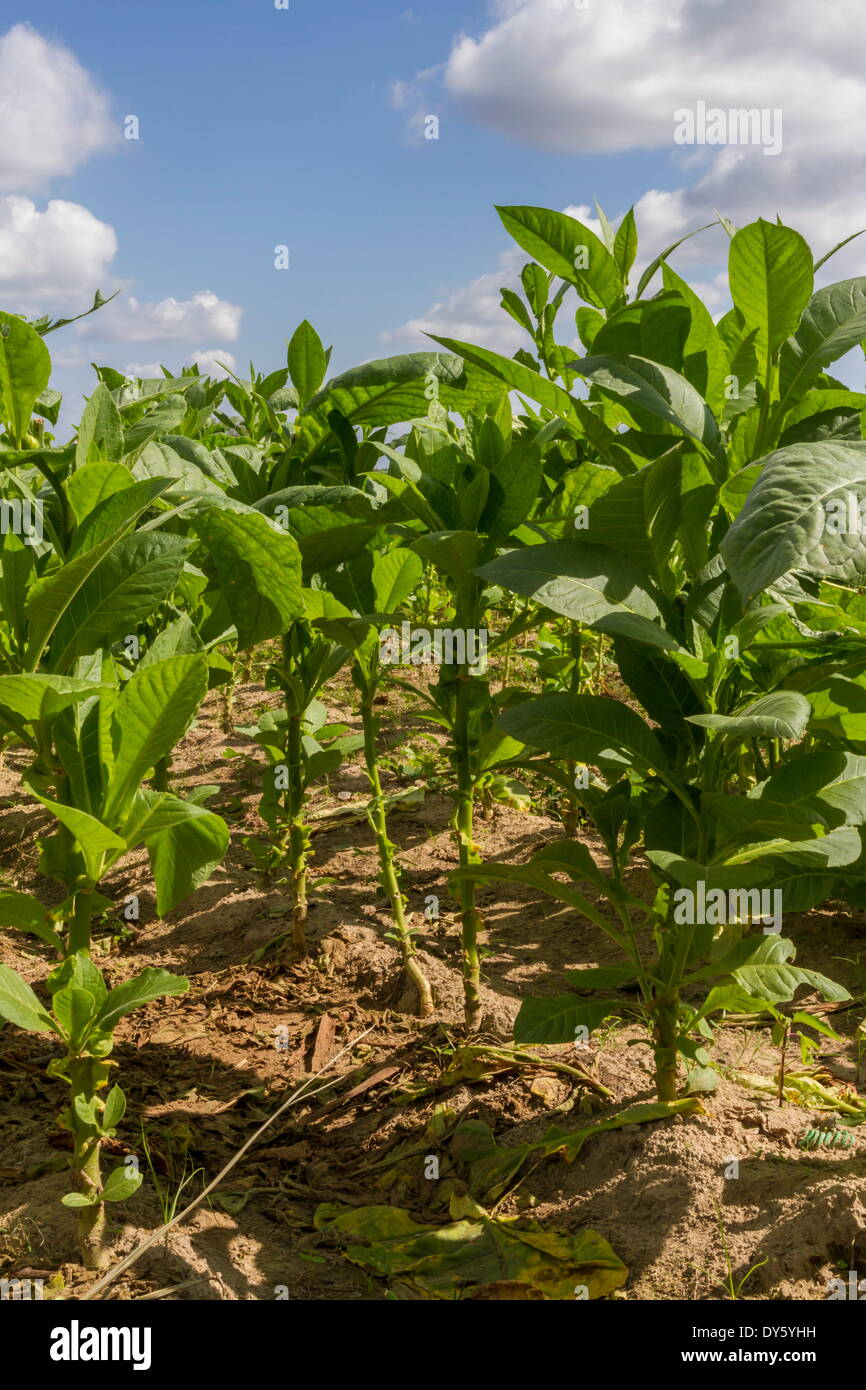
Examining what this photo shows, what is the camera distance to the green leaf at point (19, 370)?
5.85ft

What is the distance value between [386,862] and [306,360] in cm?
148

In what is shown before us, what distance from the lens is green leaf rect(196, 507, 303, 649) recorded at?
179 cm

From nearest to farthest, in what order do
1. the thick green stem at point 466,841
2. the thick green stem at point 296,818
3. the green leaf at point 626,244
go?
the green leaf at point 626,244 < the thick green stem at point 466,841 < the thick green stem at point 296,818

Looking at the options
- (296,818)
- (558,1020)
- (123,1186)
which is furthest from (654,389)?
(296,818)

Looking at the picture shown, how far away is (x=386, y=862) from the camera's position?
299 centimetres

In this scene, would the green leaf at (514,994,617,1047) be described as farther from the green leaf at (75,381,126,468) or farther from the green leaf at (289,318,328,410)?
the green leaf at (289,318,328,410)

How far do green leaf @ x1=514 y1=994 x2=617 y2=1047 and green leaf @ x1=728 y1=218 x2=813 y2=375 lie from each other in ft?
4.35

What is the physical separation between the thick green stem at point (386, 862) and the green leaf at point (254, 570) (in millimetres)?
959

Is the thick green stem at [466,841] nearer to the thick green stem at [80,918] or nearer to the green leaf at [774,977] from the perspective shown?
the green leaf at [774,977]

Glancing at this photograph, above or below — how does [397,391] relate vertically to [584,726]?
above

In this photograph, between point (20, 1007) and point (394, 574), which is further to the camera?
point (394, 574)

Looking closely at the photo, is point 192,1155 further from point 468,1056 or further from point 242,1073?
point 468,1056

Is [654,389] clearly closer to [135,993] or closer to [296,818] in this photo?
[135,993]

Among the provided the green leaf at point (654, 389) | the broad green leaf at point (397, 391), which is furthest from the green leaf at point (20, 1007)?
the broad green leaf at point (397, 391)
